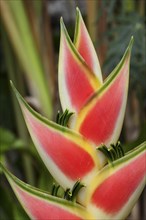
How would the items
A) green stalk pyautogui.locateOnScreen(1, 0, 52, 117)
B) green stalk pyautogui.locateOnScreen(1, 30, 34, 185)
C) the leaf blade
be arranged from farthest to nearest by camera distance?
green stalk pyautogui.locateOnScreen(1, 30, 34, 185)
green stalk pyautogui.locateOnScreen(1, 0, 52, 117)
the leaf blade

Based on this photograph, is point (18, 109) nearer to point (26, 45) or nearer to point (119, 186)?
point (26, 45)

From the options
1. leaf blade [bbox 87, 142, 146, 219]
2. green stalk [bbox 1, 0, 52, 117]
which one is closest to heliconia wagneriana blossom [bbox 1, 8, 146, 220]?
leaf blade [bbox 87, 142, 146, 219]

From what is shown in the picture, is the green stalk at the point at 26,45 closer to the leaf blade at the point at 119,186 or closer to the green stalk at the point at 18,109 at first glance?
the green stalk at the point at 18,109

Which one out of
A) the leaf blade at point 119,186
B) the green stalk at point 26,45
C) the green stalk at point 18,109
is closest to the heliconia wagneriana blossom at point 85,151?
the leaf blade at point 119,186

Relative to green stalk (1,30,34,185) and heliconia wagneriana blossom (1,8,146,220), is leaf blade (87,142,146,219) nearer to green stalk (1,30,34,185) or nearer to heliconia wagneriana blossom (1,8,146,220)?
heliconia wagneriana blossom (1,8,146,220)

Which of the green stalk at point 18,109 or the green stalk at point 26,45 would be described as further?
the green stalk at point 18,109

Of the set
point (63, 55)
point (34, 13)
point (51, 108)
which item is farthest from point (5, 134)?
point (63, 55)
